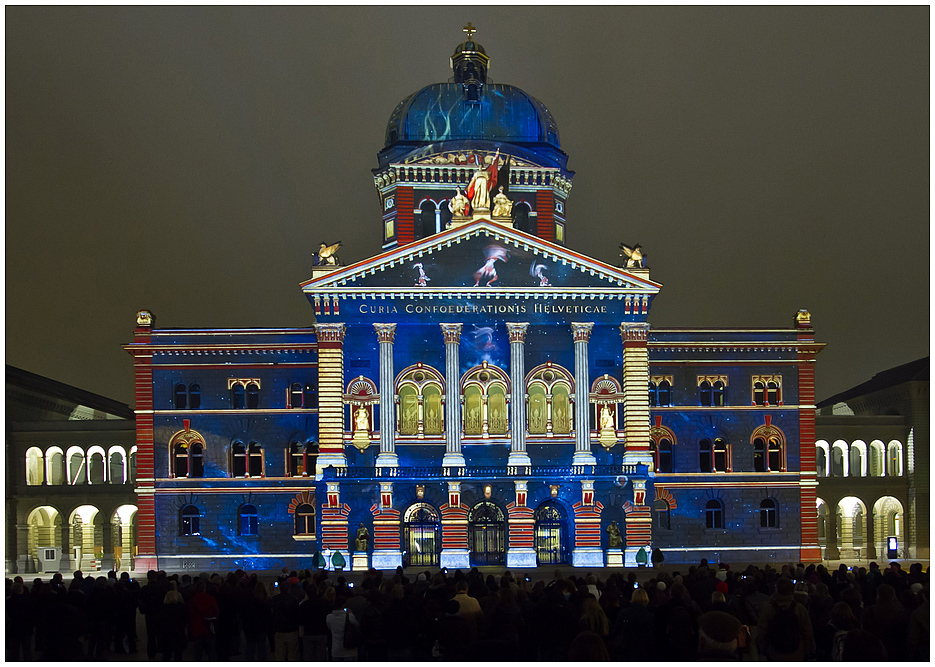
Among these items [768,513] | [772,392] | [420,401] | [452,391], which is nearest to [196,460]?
[420,401]

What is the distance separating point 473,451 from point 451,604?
1521 inches

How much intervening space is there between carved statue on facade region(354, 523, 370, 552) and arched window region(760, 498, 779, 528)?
67.2 feet

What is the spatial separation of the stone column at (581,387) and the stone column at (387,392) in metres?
8.58

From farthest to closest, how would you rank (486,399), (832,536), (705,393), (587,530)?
1. (832,536)
2. (705,393)
3. (486,399)
4. (587,530)

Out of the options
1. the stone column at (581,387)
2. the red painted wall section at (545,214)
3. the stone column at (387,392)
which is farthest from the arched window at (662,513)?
the red painted wall section at (545,214)

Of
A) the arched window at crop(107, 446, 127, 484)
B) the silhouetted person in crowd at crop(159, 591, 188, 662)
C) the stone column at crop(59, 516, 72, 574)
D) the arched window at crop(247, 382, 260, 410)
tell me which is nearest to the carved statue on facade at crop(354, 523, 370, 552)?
the arched window at crop(247, 382, 260, 410)

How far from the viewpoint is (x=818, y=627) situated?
24.8m

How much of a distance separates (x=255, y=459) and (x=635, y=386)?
63.1 ft

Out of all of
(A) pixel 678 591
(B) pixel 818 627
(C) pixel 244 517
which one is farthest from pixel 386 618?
(C) pixel 244 517

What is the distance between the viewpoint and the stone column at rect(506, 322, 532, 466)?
6162 cm

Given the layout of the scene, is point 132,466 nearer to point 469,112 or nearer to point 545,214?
point 545,214

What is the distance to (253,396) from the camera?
6606 cm

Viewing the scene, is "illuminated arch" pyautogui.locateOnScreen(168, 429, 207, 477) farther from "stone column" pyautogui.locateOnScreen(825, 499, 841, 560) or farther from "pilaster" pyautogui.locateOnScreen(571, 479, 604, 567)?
"stone column" pyautogui.locateOnScreen(825, 499, 841, 560)

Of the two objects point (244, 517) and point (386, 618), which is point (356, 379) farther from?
point (386, 618)
